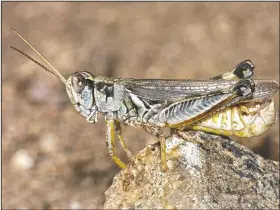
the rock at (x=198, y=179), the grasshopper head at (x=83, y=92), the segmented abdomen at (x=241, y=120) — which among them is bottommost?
the rock at (x=198, y=179)

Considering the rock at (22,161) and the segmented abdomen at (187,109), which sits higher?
the segmented abdomen at (187,109)

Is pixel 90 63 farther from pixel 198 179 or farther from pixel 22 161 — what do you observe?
pixel 198 179

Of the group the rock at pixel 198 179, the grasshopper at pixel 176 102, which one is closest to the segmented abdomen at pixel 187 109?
the grasshopper at pixel 176 102

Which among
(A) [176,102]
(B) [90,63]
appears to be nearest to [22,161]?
(B) [90,63]

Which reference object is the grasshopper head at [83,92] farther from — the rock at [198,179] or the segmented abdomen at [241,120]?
the segmented abdomen at [241,120]

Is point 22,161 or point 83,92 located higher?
point 83,92

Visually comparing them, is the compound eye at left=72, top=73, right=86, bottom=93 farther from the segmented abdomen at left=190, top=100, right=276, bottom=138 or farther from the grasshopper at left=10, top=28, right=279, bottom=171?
the segmented abdomen at left=190, top=100, right=276, bottom=138

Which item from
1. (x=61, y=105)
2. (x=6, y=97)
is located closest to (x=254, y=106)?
(x=61, y=105)

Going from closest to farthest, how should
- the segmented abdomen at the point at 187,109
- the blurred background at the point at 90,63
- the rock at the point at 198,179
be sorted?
1. the rock at the point at 198,179
2. the segmented abdomen at the point at 187,109
3. the blurred background at the point at 90,63
